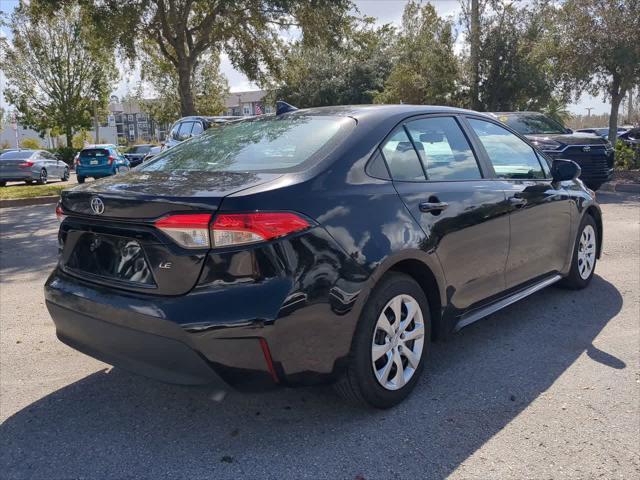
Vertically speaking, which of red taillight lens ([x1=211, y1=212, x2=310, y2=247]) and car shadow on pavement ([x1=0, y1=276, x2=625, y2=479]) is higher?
red taillight lens ([x1=211, y1=212, x2=310, y2=247])

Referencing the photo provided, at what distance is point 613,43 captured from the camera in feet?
50.0

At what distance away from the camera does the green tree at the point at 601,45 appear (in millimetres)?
15133

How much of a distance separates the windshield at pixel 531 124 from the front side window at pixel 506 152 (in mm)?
8635

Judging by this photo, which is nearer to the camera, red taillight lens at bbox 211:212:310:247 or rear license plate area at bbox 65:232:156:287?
red taillight lens at bbox 211:212:310:247

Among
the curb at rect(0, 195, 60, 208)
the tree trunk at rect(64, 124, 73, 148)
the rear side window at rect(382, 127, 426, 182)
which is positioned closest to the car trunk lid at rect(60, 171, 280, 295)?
the rear side window at rect(382, 127, 426, 182)

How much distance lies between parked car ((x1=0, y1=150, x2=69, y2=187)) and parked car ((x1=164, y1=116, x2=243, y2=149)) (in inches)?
413

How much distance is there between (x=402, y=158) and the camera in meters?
3.49

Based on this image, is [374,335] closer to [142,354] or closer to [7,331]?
[142,354]

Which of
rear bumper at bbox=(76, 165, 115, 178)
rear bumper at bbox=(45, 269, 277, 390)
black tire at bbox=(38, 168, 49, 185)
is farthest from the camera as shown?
black tire at bbox=(38, 168, 49, 185)

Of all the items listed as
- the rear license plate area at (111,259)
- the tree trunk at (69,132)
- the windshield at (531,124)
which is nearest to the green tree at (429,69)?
the windshield at (531,124)

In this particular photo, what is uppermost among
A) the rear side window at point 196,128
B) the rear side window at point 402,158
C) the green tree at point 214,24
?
the green tree at point 214,24

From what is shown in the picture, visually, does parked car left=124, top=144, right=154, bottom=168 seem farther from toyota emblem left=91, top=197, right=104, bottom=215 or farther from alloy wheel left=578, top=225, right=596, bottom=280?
toyota emblem left=91, top=197, right=104, bottom=215

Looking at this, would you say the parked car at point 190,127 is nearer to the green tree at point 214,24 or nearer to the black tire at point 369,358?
the green tree at point 214,24

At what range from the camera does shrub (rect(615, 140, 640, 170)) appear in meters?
16.7
